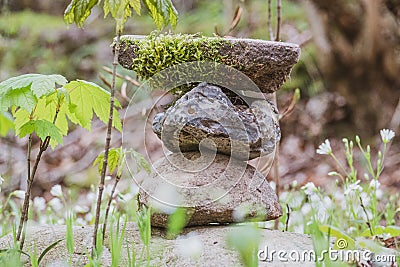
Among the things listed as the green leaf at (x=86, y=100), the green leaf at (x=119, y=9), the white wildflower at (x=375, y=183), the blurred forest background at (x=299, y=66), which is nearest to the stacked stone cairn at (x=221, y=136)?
the green leaf at (x=86, y=100)

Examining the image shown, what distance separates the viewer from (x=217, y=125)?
1611 millimetres

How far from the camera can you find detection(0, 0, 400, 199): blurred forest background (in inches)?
164

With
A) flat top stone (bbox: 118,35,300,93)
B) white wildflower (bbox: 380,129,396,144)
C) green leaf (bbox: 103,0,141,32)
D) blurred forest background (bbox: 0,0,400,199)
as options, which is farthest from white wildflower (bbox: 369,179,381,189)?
blurred forest background (bbox: 0,0,400,199)

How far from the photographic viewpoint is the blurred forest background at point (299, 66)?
13.7 feet

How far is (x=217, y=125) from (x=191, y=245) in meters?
0.38

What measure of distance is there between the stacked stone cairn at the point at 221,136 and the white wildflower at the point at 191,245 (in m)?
0.06

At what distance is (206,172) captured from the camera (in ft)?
5.46

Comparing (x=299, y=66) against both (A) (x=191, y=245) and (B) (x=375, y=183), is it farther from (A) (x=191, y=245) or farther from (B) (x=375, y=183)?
(A) (x=191, y=245)

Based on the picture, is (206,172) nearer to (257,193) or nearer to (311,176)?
(257,193)

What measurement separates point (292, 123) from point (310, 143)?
29cm

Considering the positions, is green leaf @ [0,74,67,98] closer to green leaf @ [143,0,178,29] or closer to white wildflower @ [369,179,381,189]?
green leaf @ [143,0,178,29]

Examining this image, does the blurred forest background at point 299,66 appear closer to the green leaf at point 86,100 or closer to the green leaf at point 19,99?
the green leaf at point 86,100

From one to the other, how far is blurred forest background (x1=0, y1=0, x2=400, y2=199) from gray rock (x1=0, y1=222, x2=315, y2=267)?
1.87 meters

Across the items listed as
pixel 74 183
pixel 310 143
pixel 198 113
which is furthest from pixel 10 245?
pixel 310 143
